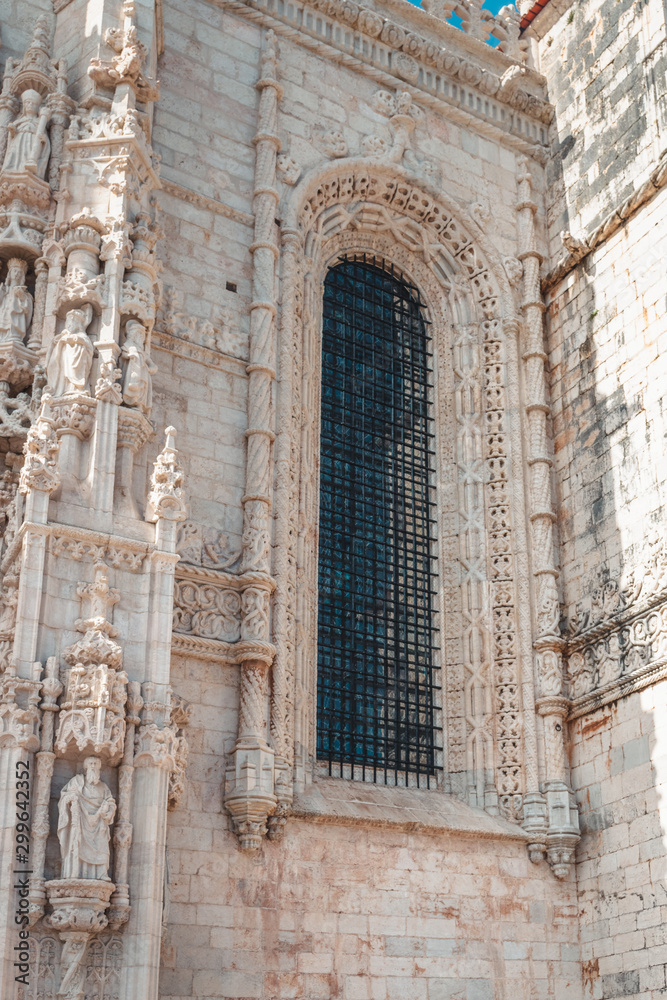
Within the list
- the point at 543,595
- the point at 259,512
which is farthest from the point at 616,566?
the point at 259,512

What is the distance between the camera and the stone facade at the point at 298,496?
984 cm

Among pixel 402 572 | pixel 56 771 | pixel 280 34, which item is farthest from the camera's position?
pixel 280 34

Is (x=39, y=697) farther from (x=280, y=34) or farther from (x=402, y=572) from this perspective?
(x=280, y=34)

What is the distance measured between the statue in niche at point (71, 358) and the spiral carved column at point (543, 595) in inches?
265

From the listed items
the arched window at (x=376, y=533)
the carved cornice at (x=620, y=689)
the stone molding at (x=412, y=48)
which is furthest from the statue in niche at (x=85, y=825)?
the stone molding at (x=412, y=48)

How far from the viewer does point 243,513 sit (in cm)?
1347

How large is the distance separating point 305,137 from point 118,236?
17.0 feet

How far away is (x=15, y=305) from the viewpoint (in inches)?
475

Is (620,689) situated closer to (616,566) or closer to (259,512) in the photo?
(616,566)

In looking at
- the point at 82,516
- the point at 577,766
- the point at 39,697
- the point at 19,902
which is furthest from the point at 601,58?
the point at 19,902

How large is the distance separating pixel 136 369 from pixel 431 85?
28.5 feet

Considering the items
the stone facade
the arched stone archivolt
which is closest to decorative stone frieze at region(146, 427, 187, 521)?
the stone facade

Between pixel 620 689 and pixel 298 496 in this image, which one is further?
pixel 298 496

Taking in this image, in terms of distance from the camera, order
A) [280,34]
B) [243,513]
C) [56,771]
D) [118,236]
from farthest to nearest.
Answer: [280,34] → [243,513] → [118,236] → [56,771]
